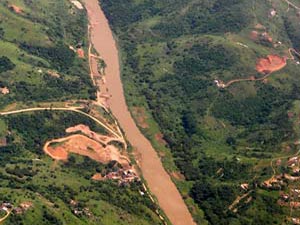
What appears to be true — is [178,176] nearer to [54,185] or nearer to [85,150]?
[85,150]

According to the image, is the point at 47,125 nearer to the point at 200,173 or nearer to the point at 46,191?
the point at 46,191

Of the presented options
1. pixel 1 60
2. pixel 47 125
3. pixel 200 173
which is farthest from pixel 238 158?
pixel 1 60

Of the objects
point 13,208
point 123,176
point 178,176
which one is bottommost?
point 178,176

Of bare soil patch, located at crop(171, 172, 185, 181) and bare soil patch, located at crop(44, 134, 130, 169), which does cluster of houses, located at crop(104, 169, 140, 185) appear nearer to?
bare soil patch, located at crop(44, 134, 130, 169)

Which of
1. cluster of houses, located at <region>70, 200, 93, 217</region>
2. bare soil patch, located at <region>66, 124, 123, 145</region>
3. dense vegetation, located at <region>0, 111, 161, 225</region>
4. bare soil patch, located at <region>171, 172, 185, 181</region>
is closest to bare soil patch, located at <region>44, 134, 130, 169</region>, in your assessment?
bare soil patch, located at <region>66, 124, 123, 145</region>

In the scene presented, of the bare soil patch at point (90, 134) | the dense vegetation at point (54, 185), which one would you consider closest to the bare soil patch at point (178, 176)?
the dense vegetation at point (54, 185)

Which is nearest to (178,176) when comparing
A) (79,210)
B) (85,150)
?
(85,150)

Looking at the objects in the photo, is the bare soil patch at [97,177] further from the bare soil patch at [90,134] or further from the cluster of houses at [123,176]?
the bare soil patch at [90,134]

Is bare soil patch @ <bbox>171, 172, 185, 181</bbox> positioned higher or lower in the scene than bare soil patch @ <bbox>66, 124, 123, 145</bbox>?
lower
